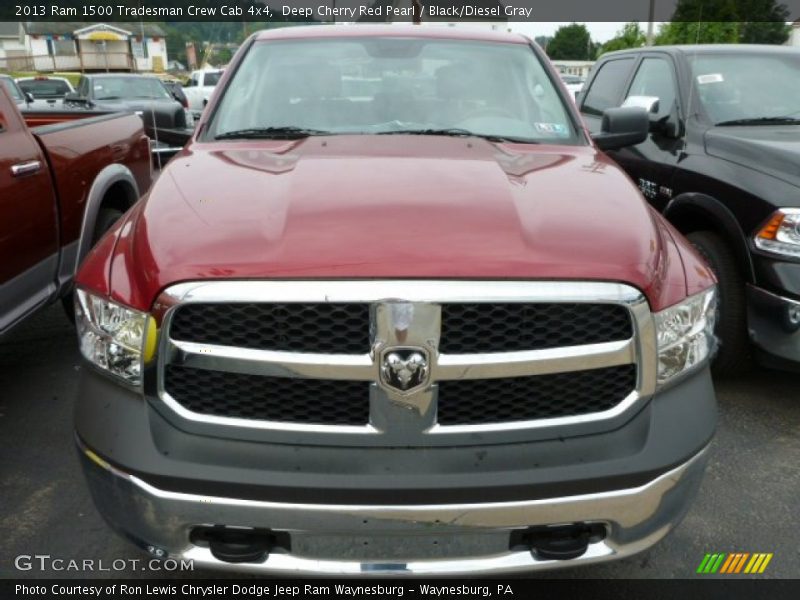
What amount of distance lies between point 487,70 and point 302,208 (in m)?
1.71

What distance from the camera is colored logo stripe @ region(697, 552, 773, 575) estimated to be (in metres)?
2.70

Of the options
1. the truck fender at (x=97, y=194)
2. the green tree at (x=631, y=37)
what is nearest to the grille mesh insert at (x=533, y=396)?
the truck fender at (x=97, y=194)

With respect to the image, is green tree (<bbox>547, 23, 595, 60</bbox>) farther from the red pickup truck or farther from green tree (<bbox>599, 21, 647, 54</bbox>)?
the red pickup truck

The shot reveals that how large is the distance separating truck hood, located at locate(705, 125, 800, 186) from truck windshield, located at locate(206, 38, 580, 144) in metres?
1.23

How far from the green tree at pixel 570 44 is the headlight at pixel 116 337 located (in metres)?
Result: 70.3

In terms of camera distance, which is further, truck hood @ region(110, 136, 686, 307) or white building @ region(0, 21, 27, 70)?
white building @ region(0, 21, 27, 70)

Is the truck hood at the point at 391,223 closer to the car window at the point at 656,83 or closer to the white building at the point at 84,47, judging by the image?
the car window at the point at 656,83

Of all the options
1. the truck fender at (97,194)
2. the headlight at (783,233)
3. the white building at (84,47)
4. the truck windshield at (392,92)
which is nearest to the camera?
the truck windshield at (392,92)

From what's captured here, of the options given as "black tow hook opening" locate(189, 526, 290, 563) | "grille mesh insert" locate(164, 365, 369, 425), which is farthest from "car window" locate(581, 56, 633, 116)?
"black tow hook opening" locate(189, 526, 290, 563)

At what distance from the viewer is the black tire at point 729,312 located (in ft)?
13.0

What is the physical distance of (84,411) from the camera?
83.2 inches

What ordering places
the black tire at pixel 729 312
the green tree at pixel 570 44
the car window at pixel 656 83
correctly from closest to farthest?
1. the black tire at pixel 729 312
2. the car window at pixel 656 83
3. the green tree at pixel 570 44

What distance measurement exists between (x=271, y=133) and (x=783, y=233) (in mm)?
2436

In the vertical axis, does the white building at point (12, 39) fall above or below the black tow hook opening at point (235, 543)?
above
